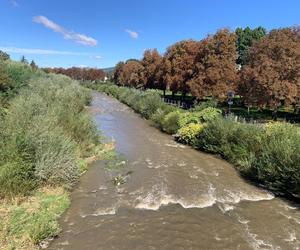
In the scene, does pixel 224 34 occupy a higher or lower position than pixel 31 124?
higher

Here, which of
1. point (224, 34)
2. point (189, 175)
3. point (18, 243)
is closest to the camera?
point (18, 243)

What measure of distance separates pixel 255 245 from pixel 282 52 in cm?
2237

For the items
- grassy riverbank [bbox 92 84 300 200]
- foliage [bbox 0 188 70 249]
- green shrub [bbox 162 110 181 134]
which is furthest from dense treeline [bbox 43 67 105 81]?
foliage [bbox 0 188 70 249]

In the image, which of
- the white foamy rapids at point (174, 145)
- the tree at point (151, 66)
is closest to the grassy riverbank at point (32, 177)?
the white foamy rapids at point (174, 145)

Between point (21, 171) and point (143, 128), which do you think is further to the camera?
point (143, 128)

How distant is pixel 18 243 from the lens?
7.70m

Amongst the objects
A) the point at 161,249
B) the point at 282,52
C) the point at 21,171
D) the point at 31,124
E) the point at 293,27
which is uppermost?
the point at 293,27

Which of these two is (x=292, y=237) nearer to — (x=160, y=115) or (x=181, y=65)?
(x=160, y=115)

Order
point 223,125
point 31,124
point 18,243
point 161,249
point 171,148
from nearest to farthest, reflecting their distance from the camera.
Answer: point 18,243, point 161,249, point 31,124, point 223,125, point 171,148

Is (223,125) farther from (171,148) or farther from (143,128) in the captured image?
(143,128)

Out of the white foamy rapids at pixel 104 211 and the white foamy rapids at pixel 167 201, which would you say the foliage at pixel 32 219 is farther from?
the white foamy rapids at pixel 167 201

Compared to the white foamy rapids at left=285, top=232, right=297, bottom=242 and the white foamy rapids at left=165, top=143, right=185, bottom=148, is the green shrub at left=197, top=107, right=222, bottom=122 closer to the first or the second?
the white foamy rapids at left=165, top=143, right=185, bottom=148

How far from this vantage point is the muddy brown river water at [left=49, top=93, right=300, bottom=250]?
28.7 ft

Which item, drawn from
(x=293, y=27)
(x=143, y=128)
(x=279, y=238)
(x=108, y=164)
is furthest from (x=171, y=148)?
(x=293, y=27)
